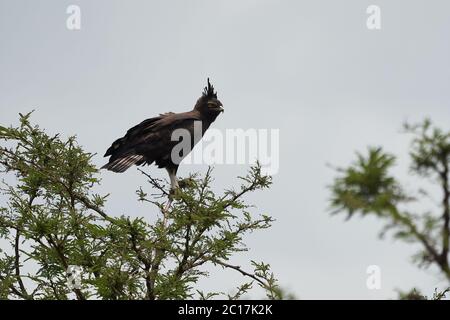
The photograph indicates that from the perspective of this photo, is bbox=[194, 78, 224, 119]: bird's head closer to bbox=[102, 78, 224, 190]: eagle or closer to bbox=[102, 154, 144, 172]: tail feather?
bbox=[102, 78, 224, 190]: eagle

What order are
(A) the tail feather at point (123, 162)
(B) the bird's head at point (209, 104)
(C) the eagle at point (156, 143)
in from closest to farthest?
(A) the tail feather at point (123, 162) → (C) the eagle at point (156, 143) → (B) the bird's head at point (209, 104)

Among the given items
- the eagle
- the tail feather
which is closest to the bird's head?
the eagle

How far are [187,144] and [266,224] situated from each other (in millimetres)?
3280

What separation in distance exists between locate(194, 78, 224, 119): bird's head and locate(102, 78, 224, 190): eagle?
17cm

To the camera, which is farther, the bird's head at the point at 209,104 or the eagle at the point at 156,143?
the bird's head at the point at 209,104

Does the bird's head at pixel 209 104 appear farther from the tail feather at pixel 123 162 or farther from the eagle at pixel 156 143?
the tail feather at pixel 123 162

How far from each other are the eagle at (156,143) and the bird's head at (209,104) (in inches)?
6.7

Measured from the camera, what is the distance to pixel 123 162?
10.5m

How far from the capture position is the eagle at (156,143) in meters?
10.6

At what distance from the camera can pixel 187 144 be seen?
11648 millimetres

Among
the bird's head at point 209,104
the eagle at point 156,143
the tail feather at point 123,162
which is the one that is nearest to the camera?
the tail feather at point 123,162

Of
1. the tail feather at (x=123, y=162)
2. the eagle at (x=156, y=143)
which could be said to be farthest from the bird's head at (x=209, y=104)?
the tail feather at (x=123, y=162)
